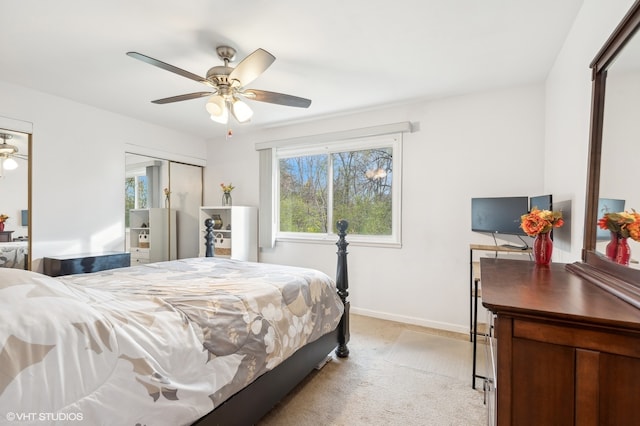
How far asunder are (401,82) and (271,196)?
2.24 metres

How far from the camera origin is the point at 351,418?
1748 millimetres

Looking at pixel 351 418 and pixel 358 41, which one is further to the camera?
pixel 358 41

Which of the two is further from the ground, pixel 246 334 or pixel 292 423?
pixel 246 334

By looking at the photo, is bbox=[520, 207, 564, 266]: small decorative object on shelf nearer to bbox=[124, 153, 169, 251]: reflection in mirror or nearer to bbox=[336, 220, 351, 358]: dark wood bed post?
bbox=[336, 220, 351, 358]: dark wood bed post

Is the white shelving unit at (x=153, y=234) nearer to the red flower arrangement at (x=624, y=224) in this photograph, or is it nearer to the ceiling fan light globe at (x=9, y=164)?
the ceiling fan light globe at (x=9, y=164)

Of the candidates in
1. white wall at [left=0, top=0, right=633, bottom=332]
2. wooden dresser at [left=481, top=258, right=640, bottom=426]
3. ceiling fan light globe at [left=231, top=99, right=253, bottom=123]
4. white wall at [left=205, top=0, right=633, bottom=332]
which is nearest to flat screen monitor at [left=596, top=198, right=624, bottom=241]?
wooden dresser at [left=481, top=258, right=640, bottom=426]

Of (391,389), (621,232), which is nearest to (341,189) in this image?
(391,389)

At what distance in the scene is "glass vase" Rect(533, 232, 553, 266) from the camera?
1.49m

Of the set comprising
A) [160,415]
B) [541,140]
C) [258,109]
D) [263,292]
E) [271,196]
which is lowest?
[160,415]

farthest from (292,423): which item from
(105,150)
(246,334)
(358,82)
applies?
(105,150)

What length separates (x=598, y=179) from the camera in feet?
4.18

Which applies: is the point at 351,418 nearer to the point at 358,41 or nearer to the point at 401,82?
the point at 358,41

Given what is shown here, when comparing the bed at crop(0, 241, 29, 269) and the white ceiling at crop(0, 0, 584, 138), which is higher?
the white ceiling at crop(0, 0, 584, 138)

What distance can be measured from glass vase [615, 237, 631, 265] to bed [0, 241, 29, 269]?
427 cm
